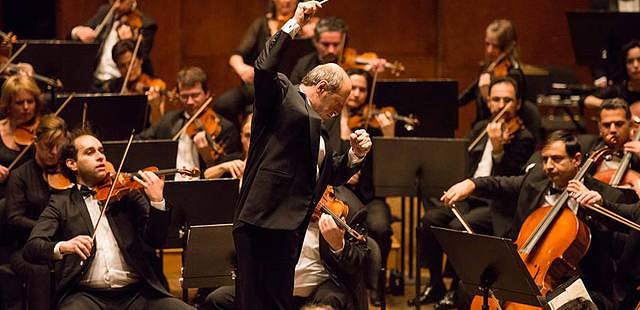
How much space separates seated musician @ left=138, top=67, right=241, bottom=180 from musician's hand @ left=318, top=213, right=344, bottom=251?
4.53 ft

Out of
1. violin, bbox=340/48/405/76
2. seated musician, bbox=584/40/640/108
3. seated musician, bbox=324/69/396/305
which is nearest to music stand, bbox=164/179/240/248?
seated musician, bbox=324/69/396/305

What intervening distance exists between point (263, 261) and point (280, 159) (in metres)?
0.37

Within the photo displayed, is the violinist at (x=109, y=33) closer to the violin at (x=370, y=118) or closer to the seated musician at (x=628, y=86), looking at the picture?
the violin at (x=370, y=118)

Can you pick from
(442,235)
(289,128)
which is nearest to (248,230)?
(289,128)

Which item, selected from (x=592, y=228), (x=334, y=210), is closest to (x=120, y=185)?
(x=334, y=210)

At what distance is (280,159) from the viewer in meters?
3.85

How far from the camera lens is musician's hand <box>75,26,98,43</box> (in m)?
6.94

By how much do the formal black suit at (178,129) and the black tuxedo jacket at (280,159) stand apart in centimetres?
215

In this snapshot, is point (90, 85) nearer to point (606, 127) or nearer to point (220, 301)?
point (220, 301)

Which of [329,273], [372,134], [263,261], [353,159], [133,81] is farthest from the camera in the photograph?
[133,81]

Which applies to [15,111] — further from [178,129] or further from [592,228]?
[592,228]

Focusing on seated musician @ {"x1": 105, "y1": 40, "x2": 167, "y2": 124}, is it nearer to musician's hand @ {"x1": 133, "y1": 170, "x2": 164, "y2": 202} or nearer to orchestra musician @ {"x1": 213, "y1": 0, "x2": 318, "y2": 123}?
orchestra musician @ {"x1": 213, "y1": 0, "x2": 318, "y2": 123}

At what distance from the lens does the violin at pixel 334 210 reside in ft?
15.3

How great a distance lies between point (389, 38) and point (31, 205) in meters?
3.97
